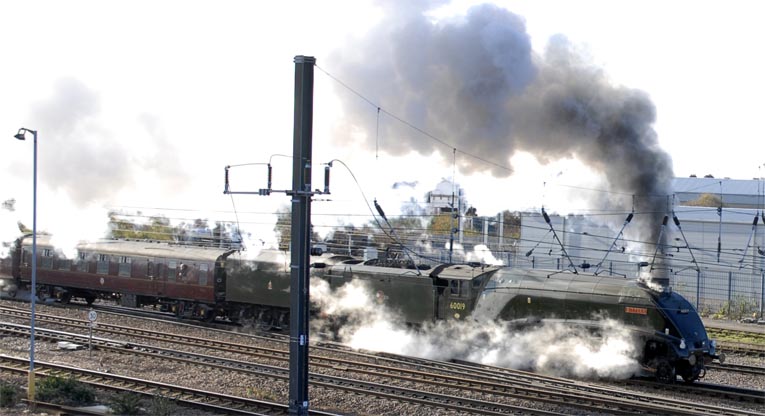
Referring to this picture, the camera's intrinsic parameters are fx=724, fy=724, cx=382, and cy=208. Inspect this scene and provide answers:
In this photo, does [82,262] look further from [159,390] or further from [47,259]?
[159,390]

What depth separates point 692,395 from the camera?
15.6 metres

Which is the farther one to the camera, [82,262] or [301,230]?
[82,262]

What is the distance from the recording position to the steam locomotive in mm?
16422

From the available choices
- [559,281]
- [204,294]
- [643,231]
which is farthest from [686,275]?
[204,294]

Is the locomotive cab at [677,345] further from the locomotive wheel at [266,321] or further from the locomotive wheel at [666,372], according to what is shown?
the locomotive wheel at [266,321]

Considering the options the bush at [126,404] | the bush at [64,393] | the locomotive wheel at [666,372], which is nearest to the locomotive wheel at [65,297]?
the bush at [64,393]

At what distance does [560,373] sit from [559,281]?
7.29 feet

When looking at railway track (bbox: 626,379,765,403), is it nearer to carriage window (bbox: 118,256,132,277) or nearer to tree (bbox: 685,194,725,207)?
carriage window (bbox: 118,256,132,277)

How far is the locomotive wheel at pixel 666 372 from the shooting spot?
53.3 feet

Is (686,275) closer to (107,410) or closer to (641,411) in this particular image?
(641,411)

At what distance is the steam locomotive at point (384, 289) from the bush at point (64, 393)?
28.9ft

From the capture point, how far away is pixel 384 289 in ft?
66.5

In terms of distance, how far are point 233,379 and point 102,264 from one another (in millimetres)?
12980

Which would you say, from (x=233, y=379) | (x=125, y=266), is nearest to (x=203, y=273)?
(x=125, y=266)
